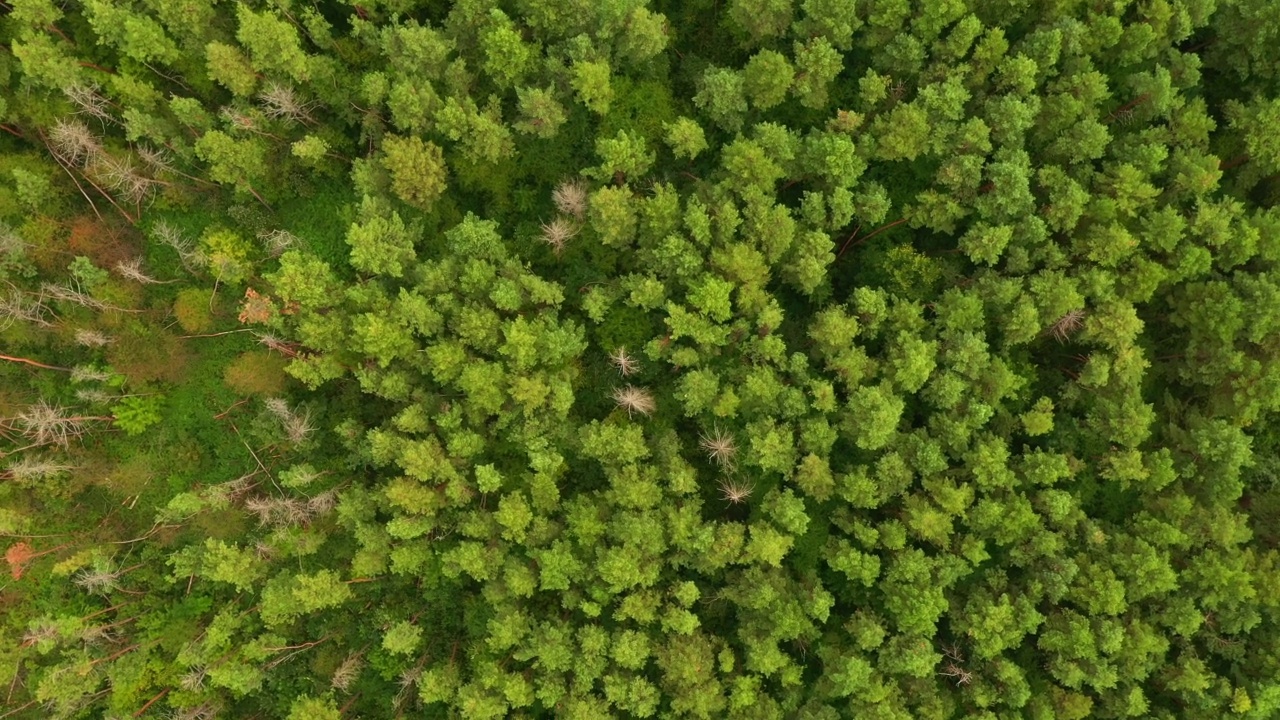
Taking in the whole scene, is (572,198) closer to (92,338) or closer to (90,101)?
(90,101)

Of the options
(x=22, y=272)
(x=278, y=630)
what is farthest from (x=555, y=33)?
(x=278, y=630)

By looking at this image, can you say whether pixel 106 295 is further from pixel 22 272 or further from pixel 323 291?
pixel 323 291

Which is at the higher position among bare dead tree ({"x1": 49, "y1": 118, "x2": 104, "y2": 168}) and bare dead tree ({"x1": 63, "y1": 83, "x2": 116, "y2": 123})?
bare dead tree ({"x1": 63, "y1": 83, "x2": 116, "y2": 123})

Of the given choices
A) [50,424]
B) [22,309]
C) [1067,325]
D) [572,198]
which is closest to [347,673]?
[50,424]

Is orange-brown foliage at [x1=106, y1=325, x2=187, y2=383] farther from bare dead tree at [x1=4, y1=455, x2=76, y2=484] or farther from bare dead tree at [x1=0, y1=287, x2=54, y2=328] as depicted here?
bare dead tree at [x1=4, y1=455, x2=76, y2=484]

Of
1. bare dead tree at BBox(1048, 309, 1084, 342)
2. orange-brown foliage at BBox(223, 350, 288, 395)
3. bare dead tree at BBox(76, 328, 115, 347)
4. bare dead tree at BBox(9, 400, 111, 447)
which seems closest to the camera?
bare dead tree at BBox(1048, 309, 1084, 342)

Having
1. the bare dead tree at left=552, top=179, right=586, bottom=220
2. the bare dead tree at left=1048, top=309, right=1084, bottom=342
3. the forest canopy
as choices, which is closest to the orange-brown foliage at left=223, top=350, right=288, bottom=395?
the forest canopy

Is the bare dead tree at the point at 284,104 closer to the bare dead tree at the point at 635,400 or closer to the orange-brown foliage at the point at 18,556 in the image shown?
the bare dead tree at the point at 635,400

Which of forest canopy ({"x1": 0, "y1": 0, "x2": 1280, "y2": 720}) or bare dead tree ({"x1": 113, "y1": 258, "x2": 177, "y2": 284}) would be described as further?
bare dead tree ({"x1": 113, "y1": 258, "x2": 177, "y2": 284})

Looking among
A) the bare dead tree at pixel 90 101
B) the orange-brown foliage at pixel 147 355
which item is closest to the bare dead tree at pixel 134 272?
the orange-brown foliage at pixel 147 355
